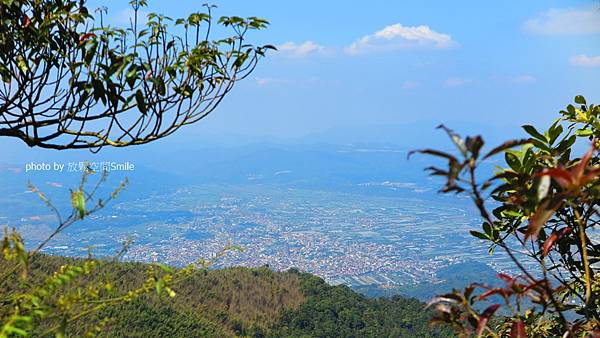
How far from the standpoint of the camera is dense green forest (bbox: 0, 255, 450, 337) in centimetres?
1579

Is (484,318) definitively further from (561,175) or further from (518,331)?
(561,175)

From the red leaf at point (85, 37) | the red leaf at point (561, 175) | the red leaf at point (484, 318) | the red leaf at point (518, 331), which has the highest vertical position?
the red leaf at point (85, 37)

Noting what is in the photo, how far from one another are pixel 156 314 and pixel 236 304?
4903 millimetres

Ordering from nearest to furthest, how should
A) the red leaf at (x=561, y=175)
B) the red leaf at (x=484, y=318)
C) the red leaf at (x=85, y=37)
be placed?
the red leaf at (x=561, y=175), the red leaf at (x=484, y=318), the red leaf at (x=85, y=37)

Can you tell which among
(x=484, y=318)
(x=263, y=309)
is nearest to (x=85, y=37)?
(x=484, y=318)

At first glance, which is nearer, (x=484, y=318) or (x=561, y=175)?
(x=561, y=175)

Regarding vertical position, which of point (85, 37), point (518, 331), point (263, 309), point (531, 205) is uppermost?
point (85, 37)

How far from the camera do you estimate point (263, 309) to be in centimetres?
2002

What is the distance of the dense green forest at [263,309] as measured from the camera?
1579 centimetres

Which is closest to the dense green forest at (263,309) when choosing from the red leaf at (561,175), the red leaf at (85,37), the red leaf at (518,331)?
the red leaf at (85,37)

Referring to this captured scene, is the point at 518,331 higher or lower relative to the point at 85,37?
lower

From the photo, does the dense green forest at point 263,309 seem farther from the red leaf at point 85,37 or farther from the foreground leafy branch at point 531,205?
the foreground leafy branch at point 531,205

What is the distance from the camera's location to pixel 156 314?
49.7 ft

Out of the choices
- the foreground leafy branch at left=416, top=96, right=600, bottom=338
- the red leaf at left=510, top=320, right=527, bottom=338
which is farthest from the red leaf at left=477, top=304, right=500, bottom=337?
the red leaf at left=510, top=320, right=527, bottom=338
